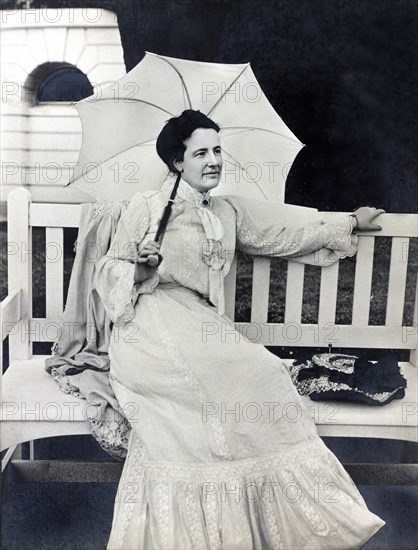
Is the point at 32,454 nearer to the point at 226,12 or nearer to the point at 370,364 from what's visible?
the point at 370,364

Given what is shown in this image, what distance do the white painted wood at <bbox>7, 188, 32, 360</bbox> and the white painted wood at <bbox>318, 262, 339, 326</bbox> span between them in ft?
3.52

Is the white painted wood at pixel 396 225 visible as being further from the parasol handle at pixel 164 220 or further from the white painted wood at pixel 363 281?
the parasol handle at pixel 164 220

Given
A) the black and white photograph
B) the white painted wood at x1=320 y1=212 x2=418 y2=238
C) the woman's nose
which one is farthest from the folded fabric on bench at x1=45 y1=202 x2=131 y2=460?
the white painted wood at x1=320 y1=212 x2=418 y2=238

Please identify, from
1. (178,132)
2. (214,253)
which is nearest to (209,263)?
(214,253)

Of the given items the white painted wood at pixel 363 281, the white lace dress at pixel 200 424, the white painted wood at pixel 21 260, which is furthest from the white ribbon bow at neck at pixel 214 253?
the white painted wood at pixel 21 260

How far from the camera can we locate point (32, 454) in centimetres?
304

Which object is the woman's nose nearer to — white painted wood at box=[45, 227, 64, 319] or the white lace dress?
the white lace dress

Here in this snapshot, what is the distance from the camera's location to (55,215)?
2.74 meters

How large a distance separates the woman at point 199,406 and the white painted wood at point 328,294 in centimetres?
40

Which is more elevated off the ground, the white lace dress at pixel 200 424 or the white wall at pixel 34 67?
the white wall at pixel 34 67

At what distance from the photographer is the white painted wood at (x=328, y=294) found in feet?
9.09

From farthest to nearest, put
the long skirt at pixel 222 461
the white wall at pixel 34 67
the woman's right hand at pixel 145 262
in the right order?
the white wall at pixel 34 67, the woman's right hand at pixel 145 262, the long skirt at pixel 222 461

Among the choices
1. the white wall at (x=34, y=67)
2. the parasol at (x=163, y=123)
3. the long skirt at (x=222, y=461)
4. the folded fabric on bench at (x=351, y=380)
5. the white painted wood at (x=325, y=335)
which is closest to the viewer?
the long skirt at (x=222, y=461)

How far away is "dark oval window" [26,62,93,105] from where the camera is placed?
9.05 ft
